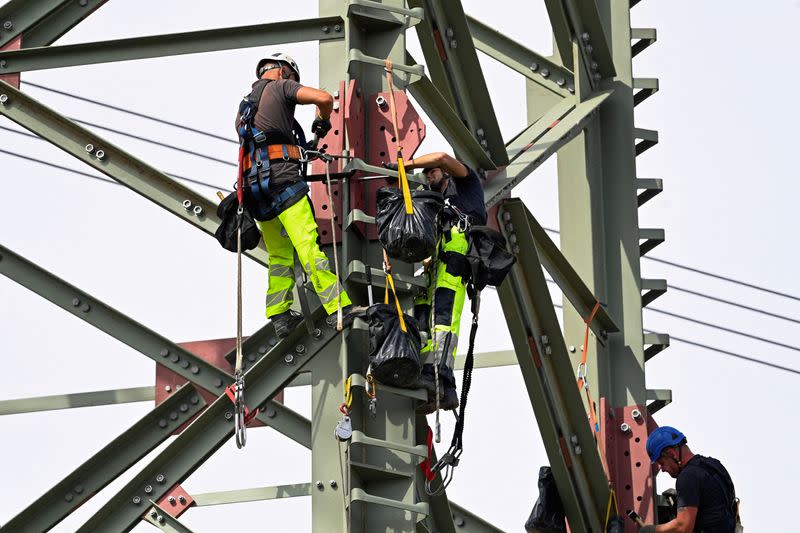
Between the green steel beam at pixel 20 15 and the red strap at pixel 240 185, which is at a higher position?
the green steel beam at pixel 20 15

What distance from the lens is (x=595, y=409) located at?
1577 cm

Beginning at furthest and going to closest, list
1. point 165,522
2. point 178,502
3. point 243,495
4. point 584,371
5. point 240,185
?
point 243,495 < point 178,502 < point 584,371 < point 165,522 < point 240,185

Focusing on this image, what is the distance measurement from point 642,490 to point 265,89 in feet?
18.5

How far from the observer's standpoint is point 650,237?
16.4 m

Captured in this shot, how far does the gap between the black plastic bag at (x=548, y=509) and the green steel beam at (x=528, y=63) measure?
3.46 meters

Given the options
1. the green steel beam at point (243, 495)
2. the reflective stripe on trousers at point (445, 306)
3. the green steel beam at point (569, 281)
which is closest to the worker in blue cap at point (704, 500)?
the green steel beam at point (569, 281)

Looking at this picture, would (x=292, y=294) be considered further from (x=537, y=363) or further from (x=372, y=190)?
(x=537, y=363)

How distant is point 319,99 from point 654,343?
5.84 metres

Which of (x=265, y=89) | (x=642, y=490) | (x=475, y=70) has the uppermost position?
(x=475, y=70)

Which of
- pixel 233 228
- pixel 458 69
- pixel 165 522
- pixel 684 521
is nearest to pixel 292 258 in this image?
pixel 233 228

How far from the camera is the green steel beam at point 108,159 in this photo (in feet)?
40.2

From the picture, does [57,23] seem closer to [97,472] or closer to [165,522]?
[97,472]

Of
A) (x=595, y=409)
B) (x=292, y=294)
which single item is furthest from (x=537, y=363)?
(x=292, y=294)

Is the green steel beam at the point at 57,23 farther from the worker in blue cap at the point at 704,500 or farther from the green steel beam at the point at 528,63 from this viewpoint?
the worker in blue cap at the point at 704,500
